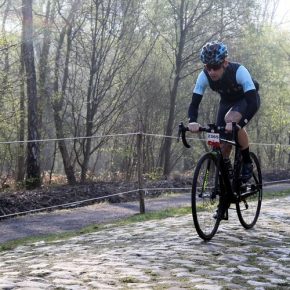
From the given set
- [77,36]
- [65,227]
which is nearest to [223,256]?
[65,227]

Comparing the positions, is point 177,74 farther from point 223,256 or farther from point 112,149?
point 223,256

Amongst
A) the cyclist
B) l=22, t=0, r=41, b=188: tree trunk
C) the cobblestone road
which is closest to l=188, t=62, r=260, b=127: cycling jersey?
the cyclist

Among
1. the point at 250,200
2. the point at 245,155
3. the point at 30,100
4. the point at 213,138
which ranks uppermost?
the point at 30,100

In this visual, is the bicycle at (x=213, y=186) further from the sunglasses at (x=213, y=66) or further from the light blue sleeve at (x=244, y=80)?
the sunglasses at (x=213, y=66)

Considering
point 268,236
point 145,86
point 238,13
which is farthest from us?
point 145,86

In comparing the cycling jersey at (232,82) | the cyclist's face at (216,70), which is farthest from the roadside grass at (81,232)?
the cyclist's face at (216,70)

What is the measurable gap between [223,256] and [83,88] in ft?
46.3

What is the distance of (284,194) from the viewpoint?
13.6 m

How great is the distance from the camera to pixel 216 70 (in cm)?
583

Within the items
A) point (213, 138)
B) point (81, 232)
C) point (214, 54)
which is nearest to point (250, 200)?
point (213, 138)

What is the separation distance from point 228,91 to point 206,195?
53.1 inches

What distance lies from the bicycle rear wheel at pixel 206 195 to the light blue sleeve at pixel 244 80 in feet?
3.08

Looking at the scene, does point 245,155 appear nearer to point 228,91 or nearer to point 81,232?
point 228,91

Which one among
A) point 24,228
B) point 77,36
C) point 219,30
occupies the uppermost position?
point 219,30
